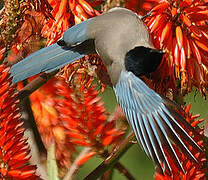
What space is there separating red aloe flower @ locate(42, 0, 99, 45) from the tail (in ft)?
0.31

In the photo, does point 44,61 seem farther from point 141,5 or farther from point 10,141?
point 10,141

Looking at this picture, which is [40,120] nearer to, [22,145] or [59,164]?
[59,164]

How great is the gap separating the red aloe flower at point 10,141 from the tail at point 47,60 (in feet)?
1.21

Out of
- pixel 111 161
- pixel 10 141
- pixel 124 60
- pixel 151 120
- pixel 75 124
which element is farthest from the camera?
pixel 124 60

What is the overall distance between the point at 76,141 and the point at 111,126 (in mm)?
86

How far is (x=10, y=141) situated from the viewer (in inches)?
41.8

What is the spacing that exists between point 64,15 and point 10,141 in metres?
0.43

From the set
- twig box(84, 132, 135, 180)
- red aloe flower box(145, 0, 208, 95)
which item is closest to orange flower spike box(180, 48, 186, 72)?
red aloe flower box(145, 0, 208, 95)

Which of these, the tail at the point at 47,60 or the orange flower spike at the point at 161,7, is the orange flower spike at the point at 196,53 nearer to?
the orange flower spike at the point at 161,7

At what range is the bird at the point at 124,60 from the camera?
1.37 m

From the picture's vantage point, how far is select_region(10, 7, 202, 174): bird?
1.37 meters

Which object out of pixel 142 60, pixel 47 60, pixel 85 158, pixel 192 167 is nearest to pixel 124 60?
pixel 142 60

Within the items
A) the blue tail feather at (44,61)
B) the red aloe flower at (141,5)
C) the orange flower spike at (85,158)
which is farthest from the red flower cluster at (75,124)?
the red aloe flower at (141,5)

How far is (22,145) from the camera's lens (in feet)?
3.57
